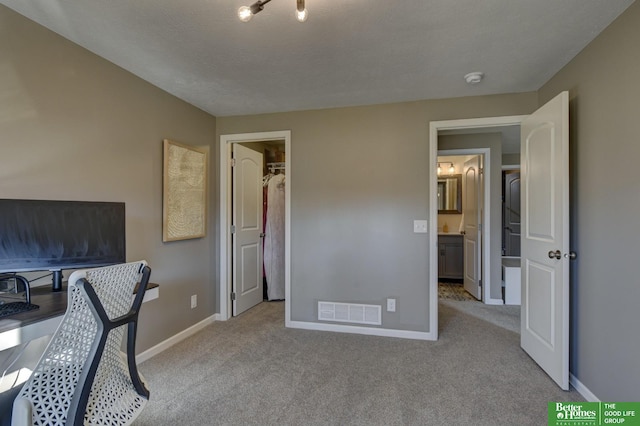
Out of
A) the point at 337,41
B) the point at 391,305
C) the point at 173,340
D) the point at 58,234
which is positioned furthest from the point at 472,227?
the point at 58,234

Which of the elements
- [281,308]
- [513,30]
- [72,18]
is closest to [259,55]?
[72,18]

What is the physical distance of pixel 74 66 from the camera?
6.48 ft

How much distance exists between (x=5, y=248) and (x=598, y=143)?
3355mm

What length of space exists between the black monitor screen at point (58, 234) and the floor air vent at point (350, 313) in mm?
1941

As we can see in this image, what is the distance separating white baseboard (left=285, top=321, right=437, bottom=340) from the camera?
2928mm

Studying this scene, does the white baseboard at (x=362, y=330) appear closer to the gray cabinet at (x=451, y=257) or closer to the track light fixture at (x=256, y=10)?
the gray cabinet at (x=451, y=257)

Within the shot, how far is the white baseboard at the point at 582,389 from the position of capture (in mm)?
1898

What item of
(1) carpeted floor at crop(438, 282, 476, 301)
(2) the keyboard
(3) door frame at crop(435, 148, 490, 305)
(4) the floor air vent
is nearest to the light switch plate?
(4) the floor air vent

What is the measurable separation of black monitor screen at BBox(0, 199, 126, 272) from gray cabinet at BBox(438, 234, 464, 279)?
15.6 ft

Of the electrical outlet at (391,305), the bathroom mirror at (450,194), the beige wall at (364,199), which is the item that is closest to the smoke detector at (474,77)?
the beige wall at (364,199)

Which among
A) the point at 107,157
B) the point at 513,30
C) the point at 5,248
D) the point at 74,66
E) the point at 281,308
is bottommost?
the point at 281,308

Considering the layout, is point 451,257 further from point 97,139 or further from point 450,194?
point 97,139

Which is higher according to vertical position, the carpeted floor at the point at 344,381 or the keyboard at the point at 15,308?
the keyboard at the point at 15,308

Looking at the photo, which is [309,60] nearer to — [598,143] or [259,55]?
[259,55]
